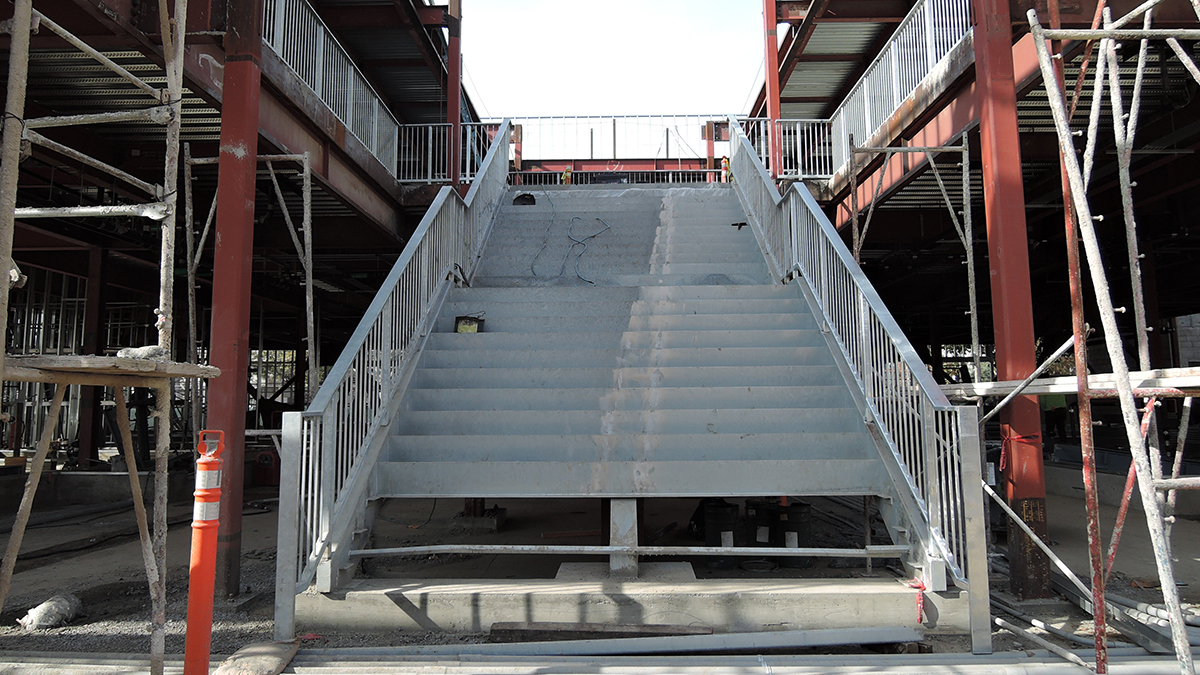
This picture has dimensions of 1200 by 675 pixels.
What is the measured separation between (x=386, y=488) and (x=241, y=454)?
1470 mm

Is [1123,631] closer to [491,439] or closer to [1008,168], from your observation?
[1008,168]

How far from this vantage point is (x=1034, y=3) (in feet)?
20.9

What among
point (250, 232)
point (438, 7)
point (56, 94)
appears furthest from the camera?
point (438, 7)

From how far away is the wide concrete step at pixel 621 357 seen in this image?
21.4ft

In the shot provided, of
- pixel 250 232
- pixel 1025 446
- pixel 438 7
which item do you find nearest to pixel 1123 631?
pixel 1025 446

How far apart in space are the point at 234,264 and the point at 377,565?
312cm

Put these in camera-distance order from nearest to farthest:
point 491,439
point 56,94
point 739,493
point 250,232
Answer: point 739,493 < point 491,439 < point 250,232 < point 56,94

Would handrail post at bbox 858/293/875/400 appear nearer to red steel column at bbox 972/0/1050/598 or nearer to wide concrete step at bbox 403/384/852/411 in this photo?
wide concrete step at bbox 403/384/852/411

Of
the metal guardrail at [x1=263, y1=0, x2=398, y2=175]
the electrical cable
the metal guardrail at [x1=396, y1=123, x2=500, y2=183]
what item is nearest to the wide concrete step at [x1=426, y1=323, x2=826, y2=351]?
the electrical cable

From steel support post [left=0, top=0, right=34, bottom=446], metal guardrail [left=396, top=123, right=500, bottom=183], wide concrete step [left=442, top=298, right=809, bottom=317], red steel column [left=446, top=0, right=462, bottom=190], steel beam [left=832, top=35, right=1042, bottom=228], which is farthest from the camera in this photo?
red steel column [left=446, top=0, right=462, bottom=190]

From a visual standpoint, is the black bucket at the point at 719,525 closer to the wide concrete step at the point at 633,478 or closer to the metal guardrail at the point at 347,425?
the wide concrete step at the point at 633,478

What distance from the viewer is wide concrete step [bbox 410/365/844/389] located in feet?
20.4

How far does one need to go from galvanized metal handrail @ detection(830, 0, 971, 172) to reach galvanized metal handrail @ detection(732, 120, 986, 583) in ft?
9.13

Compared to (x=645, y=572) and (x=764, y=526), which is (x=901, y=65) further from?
(x=645, y=572)
